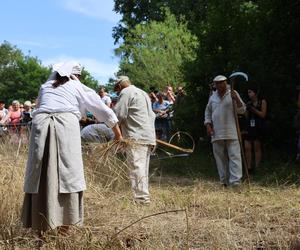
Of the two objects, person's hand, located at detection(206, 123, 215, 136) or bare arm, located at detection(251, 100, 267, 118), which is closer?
person's hand, located at detection(206, 123, 215, 136)

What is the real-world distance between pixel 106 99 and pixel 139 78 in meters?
27.9

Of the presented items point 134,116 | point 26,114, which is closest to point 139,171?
point 134,116

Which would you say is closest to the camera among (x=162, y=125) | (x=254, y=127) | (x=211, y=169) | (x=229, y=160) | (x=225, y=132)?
(x=225, y=132)

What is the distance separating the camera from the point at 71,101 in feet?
15.5

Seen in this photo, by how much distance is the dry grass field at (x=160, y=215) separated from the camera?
168 inches

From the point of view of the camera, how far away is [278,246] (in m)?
4.18

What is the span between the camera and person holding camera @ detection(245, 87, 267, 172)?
967 cm

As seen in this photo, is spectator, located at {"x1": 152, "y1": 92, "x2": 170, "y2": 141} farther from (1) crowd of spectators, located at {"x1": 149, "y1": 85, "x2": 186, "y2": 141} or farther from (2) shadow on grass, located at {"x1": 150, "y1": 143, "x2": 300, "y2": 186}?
(2) shadow on grass, located at {"x1": 150, "y1": 143, "x2": 300, "y2": 186}

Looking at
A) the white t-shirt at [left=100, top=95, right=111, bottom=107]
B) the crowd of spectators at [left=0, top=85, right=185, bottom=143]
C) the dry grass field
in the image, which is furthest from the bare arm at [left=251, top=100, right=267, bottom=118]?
the white t-shirt at [left=100, top=95, right=111, bottom=107]

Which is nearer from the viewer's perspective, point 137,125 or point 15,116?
point 137,125

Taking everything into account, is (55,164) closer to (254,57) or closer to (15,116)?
(254,57)

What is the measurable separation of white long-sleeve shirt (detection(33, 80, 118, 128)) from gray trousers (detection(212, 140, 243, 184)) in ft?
11.7

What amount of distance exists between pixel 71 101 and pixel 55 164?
1.80ft

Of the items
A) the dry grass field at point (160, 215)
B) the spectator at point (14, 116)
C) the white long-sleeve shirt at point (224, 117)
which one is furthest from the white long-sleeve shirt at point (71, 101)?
the spectator at point (14, 116)
